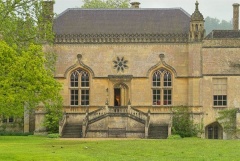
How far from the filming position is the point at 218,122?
167 feet

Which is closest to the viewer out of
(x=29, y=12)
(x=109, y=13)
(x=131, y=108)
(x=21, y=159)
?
(x=21, y=159)

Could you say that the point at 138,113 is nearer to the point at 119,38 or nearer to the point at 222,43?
the point at 119,38

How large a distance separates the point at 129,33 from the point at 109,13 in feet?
11.2

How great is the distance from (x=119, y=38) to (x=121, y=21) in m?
2.38

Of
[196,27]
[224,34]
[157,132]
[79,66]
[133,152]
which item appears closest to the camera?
[133,152]

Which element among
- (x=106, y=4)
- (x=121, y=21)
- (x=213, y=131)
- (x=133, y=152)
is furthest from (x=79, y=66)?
(x=106, y=4)

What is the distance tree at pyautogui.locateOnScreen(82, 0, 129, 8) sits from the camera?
260 ft

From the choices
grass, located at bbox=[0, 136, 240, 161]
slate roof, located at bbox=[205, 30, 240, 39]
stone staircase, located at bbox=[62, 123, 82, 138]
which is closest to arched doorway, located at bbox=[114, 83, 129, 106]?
stone staircase, located at bbox=[62, 123, 82, 138]

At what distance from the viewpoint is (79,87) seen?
51.6m

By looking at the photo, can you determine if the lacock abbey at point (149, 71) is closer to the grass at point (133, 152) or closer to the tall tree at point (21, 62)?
the tall tree at point (21, 62)

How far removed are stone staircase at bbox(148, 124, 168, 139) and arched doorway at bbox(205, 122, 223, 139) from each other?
3.79 m

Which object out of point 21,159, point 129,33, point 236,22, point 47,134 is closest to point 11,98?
point 21,159

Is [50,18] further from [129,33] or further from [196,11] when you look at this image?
[196,11]

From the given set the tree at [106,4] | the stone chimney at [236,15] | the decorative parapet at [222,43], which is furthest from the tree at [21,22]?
the tree at [106,4]
